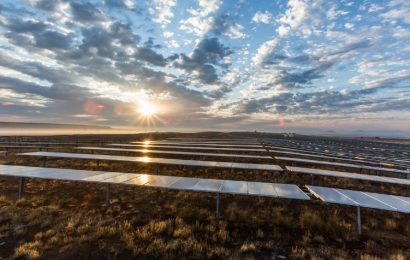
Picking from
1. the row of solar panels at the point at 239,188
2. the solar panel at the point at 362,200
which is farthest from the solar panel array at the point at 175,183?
the solar panel at the point at 362,200

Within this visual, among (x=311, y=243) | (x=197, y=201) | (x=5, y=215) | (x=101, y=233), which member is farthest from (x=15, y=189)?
(x=311, y=243)

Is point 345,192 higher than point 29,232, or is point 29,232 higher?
point 345,192

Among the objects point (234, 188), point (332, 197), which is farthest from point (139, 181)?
point (332, 197)

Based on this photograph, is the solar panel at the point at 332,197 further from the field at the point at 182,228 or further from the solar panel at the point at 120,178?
the solar panel at the point at 120,178

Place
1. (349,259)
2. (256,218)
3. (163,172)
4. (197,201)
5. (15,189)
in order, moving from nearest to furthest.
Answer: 1. (349,259)
2. (256,218)
3. (197,201)
4. (15,189)
5. (163,172)

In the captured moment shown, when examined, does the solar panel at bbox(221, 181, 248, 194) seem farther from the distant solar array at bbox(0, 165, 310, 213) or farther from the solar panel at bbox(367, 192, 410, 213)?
the solar panel at bbox(367, 192, 410, 213)

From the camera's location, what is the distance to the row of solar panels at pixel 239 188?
8289 millimetres

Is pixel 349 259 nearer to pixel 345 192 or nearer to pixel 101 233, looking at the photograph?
pixel 345 192

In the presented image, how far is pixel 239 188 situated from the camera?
30.7 feet

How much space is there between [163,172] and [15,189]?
968cm

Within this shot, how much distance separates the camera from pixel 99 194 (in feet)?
40.4

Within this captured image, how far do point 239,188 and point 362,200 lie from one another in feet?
16.3

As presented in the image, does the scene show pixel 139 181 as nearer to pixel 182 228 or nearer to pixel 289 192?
pixel 182 228

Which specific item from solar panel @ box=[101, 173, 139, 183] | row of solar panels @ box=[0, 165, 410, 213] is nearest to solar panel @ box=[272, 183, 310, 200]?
row of solar panels @ box=[0, 165, 410, 213]
